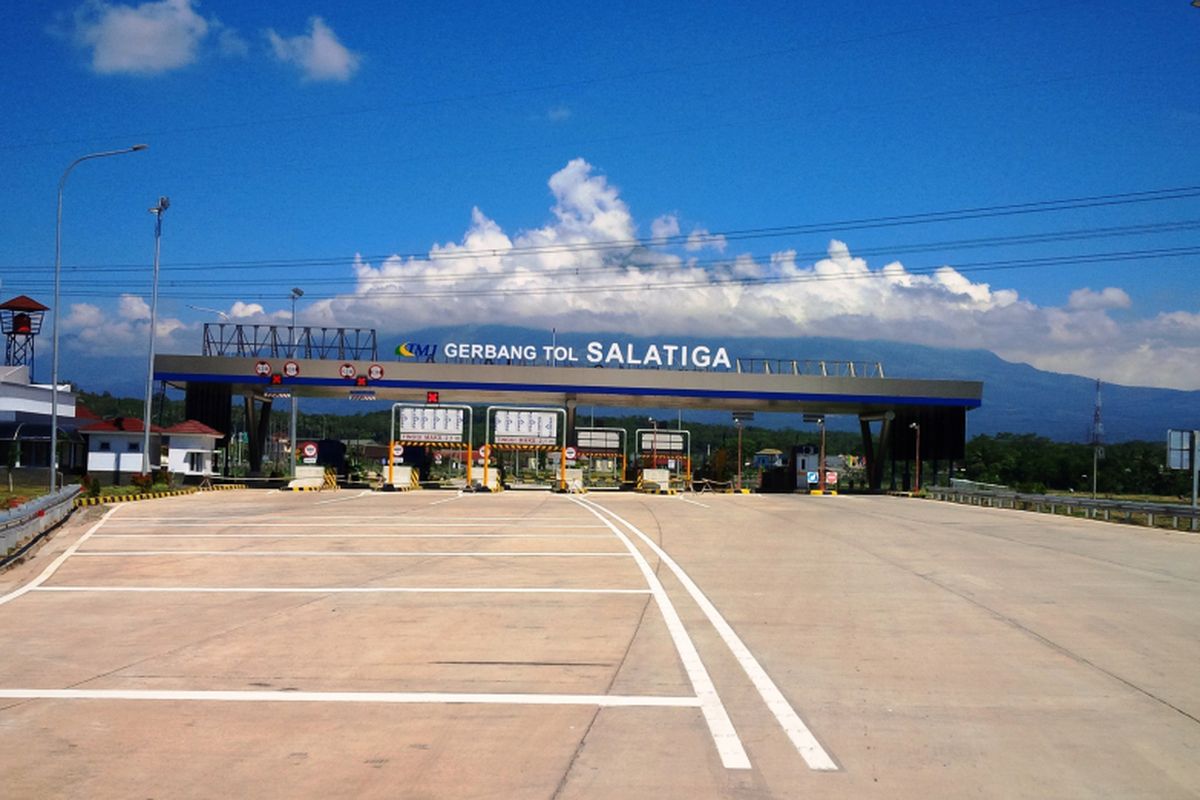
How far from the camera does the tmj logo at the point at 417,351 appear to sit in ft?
230

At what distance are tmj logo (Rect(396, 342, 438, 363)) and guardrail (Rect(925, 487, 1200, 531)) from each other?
32.9 meters

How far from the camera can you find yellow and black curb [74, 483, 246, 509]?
38.4 meters

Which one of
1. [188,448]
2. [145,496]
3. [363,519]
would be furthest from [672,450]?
Result: [363,519]

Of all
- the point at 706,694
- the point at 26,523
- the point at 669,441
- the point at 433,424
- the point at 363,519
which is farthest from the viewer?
the point at 669,441

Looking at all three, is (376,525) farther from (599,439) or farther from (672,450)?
(672,450)

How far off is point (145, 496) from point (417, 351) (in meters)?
27.0

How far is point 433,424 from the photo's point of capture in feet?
198

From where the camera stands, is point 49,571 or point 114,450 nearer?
point 49,571

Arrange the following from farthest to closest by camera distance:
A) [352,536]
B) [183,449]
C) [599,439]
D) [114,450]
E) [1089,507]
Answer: [599,439]
[183,449]
[114,450]
[1089,507]
[352,536]

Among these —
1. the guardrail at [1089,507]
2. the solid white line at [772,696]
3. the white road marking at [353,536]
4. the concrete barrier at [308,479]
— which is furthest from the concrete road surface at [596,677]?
the concrete barrier at [308,479]

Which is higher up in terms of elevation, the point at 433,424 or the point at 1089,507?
the point at 433,424

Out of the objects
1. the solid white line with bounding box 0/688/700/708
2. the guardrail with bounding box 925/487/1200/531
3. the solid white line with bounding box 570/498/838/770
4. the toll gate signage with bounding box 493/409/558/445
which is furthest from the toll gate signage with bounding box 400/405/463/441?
the solid white line with bounding box 0/688/700/708

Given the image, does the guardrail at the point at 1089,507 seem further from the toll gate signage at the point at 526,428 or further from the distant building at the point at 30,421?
the distant building at the point at 30,421

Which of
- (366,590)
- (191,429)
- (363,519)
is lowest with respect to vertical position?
(363,519)
